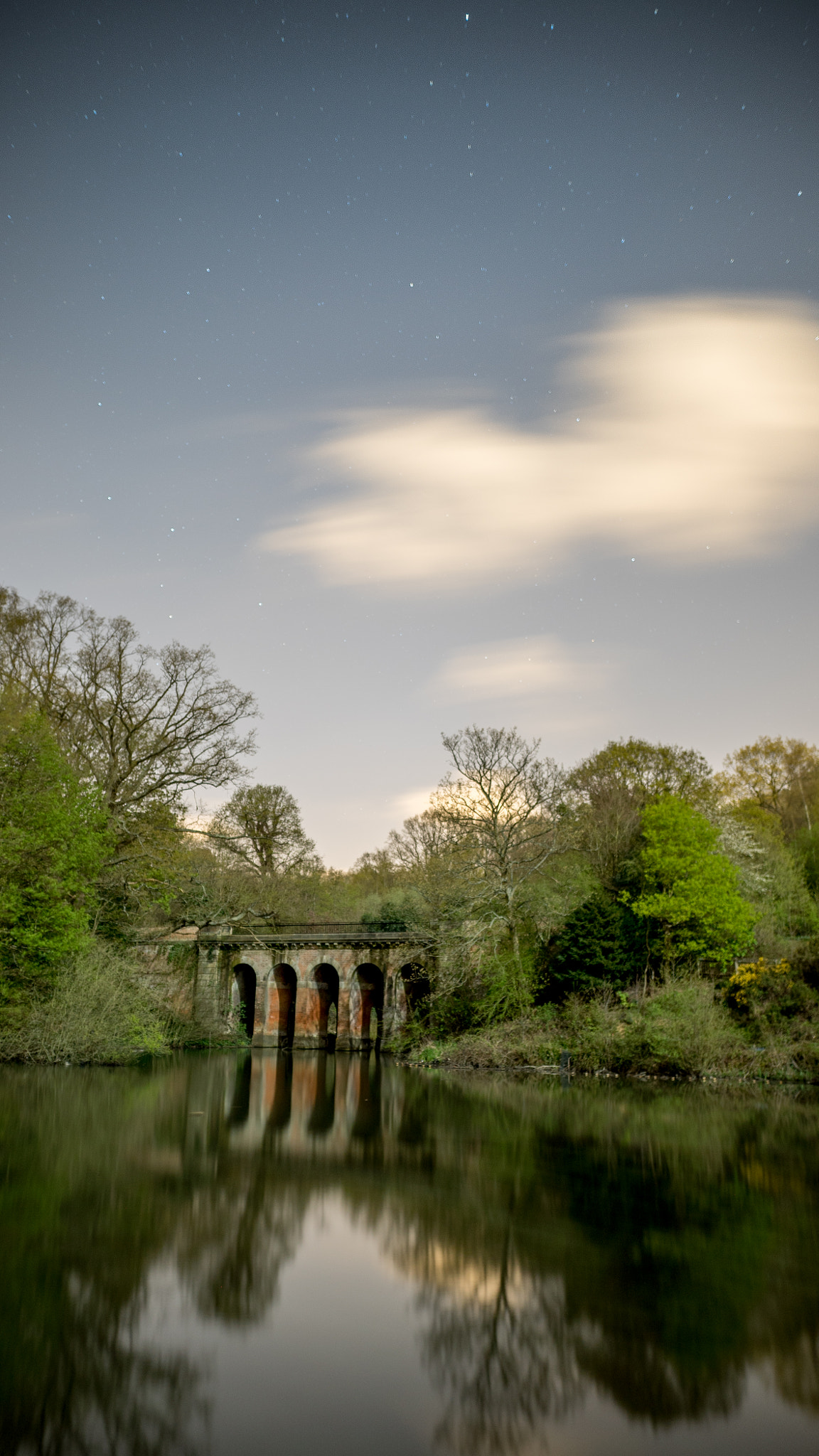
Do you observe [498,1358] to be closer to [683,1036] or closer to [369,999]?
[683,1036]

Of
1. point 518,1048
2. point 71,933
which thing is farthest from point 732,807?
point 71,933

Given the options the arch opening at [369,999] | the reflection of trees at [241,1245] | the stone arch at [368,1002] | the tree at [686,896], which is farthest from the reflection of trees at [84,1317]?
the arch opening at [369,999]

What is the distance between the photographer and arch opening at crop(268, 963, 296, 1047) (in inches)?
1722

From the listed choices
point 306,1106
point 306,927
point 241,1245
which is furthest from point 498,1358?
point 306,927

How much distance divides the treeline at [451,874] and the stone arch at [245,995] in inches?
424

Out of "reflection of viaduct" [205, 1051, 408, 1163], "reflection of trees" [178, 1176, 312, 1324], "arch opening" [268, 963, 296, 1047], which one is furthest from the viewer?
"arch opening" [268, 963, 296, 1047]

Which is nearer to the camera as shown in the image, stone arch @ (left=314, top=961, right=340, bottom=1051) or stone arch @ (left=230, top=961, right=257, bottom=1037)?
stone arch @ (left=314, top=961, right=340, bottom=1051)

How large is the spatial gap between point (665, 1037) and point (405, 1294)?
59.2ft

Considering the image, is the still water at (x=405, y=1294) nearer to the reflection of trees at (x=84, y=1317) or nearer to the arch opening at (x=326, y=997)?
the reflection of trees at (x=84, y=1317)

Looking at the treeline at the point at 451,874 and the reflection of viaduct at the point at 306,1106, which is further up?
the treeline at the point at 451,874

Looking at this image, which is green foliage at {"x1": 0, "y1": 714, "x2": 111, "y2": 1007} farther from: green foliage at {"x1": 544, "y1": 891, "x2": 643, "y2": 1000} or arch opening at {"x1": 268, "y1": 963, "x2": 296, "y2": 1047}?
arch opening at {"x1": 268, "y1": 963, "x2": 296, "y2": 1047}

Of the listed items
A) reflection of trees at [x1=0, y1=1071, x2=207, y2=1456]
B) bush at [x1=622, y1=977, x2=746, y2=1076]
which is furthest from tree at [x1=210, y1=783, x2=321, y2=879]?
reflection of trees at [x1=0, y1=1071, x2=207, y2=1456]

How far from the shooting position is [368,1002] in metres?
44.5

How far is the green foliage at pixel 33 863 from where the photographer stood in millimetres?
22531
